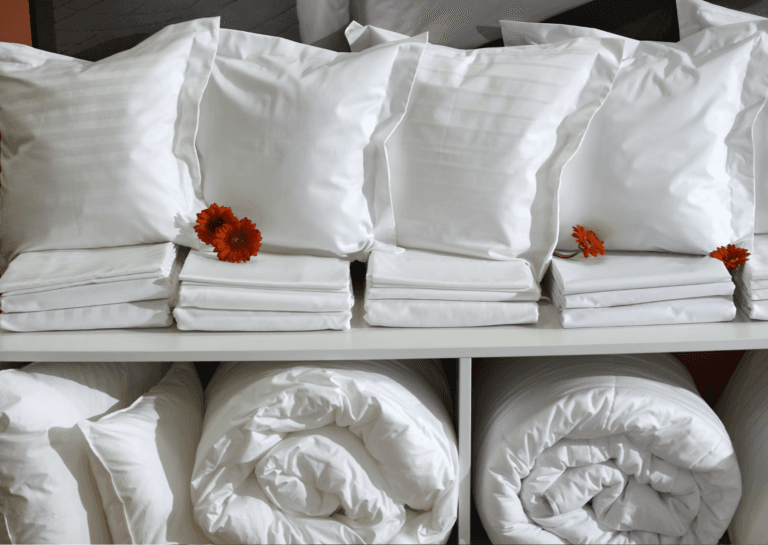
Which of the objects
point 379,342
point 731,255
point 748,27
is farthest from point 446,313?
point 748,27

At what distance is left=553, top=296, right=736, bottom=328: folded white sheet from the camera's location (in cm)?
117

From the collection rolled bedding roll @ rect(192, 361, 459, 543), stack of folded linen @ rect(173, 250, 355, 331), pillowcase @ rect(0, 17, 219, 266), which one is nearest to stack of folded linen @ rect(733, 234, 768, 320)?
rolled bedding roll @ rect(192, 361, 459, 543)

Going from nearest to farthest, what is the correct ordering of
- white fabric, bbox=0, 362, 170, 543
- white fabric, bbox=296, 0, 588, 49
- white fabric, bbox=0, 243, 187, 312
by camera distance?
1. white fabric, bbox=0, 362, 170, 543
2. white fabric, bbox=0, 243, 187, 312
3. white fabric, bbox=296, 0, 588, 49

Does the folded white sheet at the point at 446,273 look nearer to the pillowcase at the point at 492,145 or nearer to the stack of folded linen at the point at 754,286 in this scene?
the pillowcase at the point at 492,145

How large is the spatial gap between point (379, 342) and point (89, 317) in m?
0.55

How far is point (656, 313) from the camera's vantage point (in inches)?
46.1

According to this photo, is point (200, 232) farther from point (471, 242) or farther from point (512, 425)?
point (512, 425)

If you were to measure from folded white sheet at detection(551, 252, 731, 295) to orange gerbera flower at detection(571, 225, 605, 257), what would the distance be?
0.03 m

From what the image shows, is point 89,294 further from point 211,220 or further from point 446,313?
point 446,313

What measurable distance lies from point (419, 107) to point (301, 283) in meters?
0.42

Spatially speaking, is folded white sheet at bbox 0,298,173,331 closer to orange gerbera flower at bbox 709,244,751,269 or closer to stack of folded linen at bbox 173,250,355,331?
stack of folded linen at bbox 173,250,355,331

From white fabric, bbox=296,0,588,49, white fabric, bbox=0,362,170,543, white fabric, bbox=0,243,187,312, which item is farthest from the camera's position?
white fabric, bbox=296,0,588,49

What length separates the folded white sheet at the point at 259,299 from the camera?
3.79ft

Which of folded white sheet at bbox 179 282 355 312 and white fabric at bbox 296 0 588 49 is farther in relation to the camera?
white fabric at bbox 296 0 588 49
